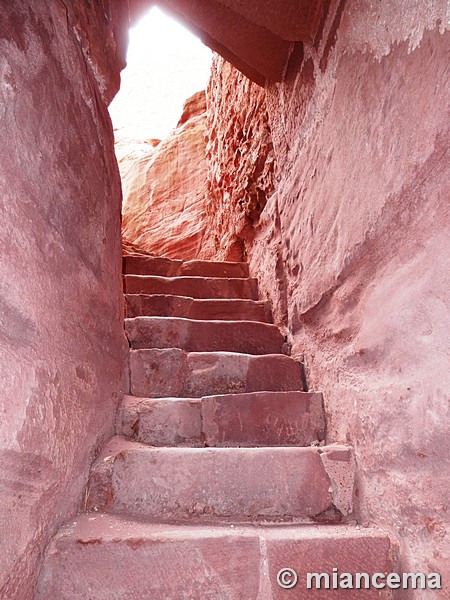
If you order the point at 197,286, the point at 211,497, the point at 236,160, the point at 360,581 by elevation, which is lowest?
the point at 360,581

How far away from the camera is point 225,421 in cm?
149

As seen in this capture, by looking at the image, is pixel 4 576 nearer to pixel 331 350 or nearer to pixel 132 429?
pixel 132 429

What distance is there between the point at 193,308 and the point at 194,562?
154 cm

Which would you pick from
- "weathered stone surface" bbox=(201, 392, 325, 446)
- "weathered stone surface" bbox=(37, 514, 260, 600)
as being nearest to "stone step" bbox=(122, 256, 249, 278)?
"weathered stone surface" bbox=(201, 392, 325, 446)

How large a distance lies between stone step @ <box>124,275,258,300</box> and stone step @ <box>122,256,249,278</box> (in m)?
0.30

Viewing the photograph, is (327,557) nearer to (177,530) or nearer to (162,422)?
(177,530)

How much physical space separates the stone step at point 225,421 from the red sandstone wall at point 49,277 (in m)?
0.12

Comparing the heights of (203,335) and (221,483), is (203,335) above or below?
above

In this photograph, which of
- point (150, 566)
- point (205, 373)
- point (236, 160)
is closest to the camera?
point (150, 566)

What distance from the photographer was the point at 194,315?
2.37m

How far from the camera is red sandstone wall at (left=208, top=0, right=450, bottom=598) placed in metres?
0.89

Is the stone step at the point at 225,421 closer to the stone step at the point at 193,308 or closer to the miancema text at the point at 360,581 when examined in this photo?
the miancema text at the point at 360,581

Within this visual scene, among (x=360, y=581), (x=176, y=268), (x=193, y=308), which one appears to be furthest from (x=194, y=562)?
(x=176, y=268)

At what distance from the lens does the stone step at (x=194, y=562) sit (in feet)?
3.03
